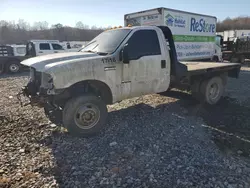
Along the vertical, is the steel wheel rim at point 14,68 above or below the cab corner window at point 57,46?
below

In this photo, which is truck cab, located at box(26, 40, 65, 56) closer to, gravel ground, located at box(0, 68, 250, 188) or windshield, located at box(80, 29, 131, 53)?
gravel ground, located at box(0, 68, 250, 188)

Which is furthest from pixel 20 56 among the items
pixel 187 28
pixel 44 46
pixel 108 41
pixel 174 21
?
pixel 108 41

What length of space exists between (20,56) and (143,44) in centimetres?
1377

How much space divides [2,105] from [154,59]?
16.2 ft

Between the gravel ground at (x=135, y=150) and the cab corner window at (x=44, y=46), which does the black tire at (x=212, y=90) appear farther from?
the cab corner window at (x=44, y=46)

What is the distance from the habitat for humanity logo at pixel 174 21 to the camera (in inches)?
427

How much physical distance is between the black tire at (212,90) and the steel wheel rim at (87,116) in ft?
11.0

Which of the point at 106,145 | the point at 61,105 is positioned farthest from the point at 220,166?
the point at 61,105

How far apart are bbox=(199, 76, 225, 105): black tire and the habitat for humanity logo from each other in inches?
208

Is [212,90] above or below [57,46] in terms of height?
below

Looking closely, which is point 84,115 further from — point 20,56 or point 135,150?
point 20,56

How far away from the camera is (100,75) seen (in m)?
4.25

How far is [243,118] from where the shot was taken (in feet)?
17.4

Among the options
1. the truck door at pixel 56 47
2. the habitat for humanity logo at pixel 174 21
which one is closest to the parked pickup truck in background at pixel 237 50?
the habitat for humanity logo at pixel 174 21
